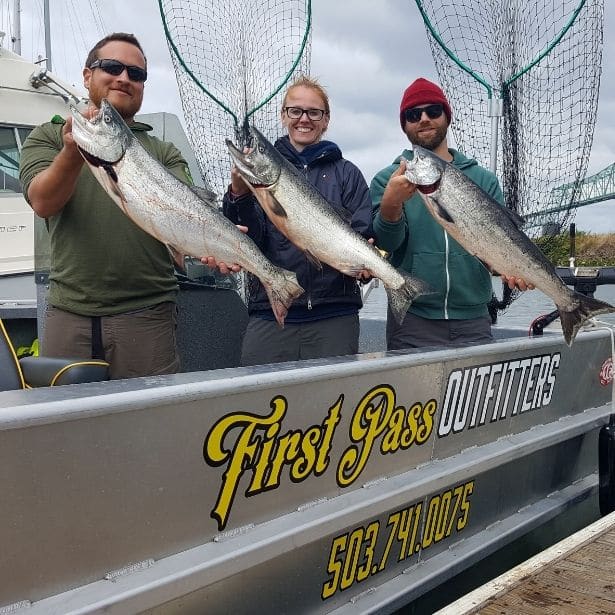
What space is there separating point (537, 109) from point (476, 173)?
1931 mm

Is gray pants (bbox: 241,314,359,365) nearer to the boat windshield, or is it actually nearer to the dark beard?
the dark beard

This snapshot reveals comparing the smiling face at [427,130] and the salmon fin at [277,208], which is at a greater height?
the smiling face at [427,130]

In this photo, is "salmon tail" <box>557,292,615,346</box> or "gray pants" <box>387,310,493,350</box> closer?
"salmon tail" <box>557,292,615,346</box>

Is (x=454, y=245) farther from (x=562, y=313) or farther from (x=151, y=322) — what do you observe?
(x=151, y=322)

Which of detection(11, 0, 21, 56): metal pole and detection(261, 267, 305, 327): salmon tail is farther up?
detection(11, 0, 21, 56): metal pole

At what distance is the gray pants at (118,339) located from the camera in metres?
3.21

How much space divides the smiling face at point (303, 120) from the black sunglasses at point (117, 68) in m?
0.75

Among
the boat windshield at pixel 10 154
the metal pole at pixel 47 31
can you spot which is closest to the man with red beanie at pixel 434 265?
the boat windshield at pixel 10 154

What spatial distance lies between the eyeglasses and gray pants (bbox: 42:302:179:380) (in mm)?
1086

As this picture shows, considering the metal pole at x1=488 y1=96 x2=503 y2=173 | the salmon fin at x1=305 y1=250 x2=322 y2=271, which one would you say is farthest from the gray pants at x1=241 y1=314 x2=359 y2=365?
the metal pole at x1=488 y1=96 x2=503 y2=173

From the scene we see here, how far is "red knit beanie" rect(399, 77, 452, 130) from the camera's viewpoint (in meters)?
3.62

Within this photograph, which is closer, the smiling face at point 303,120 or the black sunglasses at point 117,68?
the black sunglasses at point 117,68

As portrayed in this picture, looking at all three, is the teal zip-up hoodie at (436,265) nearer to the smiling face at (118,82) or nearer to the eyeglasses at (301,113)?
the eyeglasses at (301,113)

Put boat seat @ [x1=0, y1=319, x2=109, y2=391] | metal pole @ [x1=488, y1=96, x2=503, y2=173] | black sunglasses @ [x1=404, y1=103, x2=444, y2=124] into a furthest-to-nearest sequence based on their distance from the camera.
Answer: metal pole @ [x1=488, y1=96, x2=503, y2=173] → black sunglasses @ [x1=404, y1=103, x2=444, y2=124] → boat seat @ [x1=0, y1=319, x2=109, y2=391]
